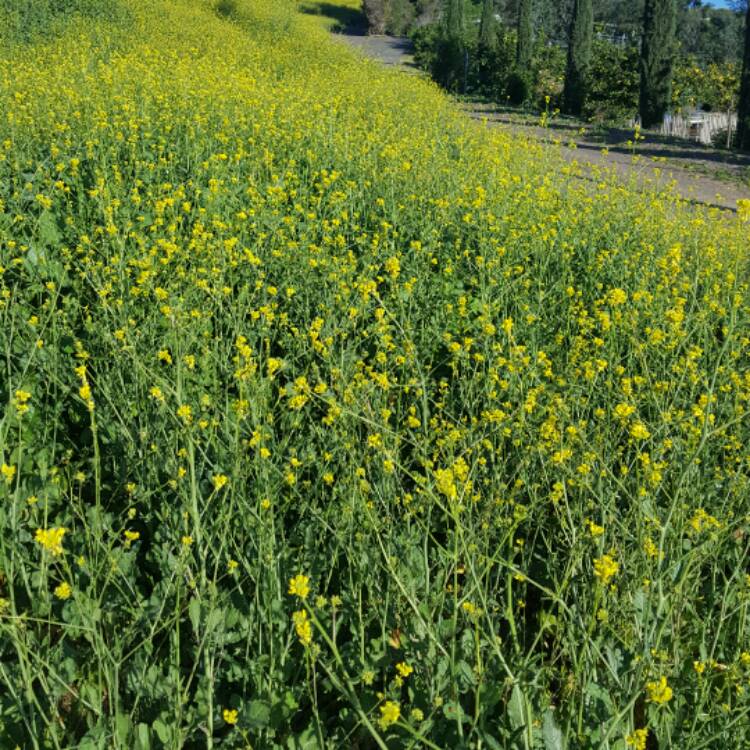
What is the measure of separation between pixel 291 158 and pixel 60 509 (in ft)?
12.4

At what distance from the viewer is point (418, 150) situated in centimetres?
692

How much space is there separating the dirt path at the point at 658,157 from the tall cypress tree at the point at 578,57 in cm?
218

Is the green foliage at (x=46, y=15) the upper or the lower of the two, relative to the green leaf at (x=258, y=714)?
upper

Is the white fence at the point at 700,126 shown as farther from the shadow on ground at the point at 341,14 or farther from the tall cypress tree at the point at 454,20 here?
the shadow on ground at the point at 341,14

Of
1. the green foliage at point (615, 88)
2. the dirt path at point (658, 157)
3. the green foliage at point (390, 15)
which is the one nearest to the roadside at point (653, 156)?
the dirt path at point (658, 157)

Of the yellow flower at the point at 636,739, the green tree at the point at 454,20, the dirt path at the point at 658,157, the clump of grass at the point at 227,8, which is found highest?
the green tree at the point at 454,20

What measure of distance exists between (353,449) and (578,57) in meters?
20.6

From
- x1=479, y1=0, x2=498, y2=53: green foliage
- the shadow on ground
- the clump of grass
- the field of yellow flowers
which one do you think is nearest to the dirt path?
the field of yellow flowers

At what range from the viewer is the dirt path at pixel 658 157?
10234 mm

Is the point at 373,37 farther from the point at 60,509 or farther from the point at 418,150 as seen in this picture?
the point at 60,509

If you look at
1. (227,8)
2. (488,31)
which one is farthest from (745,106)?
(227,8)

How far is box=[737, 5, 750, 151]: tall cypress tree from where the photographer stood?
15.5m

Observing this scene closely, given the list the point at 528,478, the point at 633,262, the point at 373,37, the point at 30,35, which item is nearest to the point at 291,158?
the point at 633,262

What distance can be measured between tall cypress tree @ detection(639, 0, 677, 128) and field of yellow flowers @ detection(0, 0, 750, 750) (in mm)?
13278
